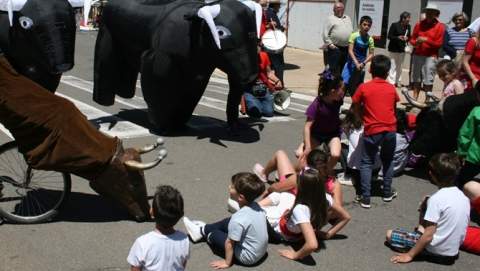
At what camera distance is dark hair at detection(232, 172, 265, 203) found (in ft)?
13.8

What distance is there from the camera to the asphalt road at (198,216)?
443cm

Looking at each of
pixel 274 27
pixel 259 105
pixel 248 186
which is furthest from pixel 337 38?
pixel 248 186

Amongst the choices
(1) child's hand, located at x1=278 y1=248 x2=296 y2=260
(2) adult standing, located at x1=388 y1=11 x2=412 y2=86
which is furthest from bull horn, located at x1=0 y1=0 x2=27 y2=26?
(2) adult standing, located at x1=388 y1=11 x2=412 y2=86

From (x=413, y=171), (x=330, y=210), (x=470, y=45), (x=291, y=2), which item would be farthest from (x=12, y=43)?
(x=291, y=2)

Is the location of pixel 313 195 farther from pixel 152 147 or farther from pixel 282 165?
pixel 152 147

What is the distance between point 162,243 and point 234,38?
436 centimetres

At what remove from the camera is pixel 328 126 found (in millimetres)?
5961

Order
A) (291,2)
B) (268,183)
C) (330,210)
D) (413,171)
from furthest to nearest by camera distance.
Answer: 1. (291,2)
2. (413,171)
3. (268,183)
4. (330,210)

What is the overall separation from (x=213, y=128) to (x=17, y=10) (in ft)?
10.4

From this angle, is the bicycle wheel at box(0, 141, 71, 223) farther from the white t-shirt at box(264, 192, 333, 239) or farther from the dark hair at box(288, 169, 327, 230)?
the dark hair at box(288, 169, 327, 230)

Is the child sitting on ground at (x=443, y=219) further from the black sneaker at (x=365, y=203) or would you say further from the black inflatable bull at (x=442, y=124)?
the black inflatable bull at (x=442, y=124)

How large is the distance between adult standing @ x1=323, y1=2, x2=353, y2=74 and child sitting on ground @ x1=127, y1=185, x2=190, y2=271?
825 cm

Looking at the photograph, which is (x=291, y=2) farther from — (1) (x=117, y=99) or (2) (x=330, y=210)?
(2) (x=330, y=210)

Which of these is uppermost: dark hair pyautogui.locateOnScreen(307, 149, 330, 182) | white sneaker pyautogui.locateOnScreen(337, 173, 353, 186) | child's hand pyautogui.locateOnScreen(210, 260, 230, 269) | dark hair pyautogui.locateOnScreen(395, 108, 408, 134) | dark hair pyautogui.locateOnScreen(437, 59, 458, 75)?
dark hair pyautogui.locateOnScreen(437, 59, 458, 75)
